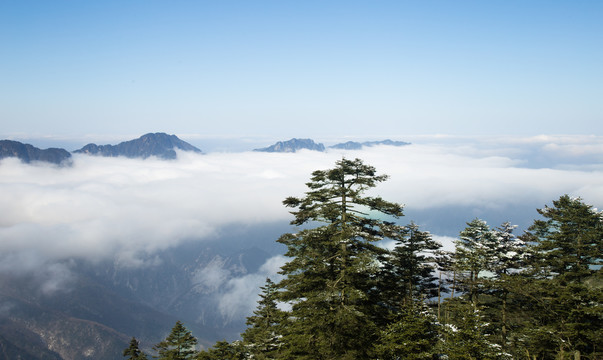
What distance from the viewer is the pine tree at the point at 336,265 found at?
19688mm

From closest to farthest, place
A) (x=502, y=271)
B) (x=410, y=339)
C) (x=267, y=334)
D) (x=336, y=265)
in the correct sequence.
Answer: (x=410, y=339) → (x=336, y=265) → (x=502, y=271) → (x=267, y=334)

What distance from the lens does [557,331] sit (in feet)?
89.4

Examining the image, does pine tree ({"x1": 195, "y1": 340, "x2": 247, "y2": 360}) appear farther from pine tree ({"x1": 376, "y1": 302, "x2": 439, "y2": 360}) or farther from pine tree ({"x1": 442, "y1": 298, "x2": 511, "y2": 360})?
pine tree ({"x1": 442, "y1": 298, "x2": 511, "y2": 360})

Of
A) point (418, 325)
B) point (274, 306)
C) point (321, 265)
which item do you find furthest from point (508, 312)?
point (274, 306)

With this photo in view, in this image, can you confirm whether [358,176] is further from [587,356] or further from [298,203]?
[587,356]

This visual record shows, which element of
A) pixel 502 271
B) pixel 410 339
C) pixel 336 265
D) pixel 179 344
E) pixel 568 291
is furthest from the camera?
pixel 179 344

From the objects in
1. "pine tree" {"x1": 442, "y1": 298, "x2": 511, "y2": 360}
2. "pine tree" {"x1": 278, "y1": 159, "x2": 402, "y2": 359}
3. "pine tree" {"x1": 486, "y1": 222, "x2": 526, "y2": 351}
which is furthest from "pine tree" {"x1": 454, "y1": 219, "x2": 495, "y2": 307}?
"pine tree" {"x1": 278, "y1": 159, "x2": 402, "y2": 359}

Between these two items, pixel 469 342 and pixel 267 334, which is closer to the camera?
pixel 469 342

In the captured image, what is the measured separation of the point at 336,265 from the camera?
21562 mm

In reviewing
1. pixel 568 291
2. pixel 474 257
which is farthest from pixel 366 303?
pixel 568 291

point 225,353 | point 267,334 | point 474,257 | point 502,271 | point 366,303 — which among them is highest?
point 366,303

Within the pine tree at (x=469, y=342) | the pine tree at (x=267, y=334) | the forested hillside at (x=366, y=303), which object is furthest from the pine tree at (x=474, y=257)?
the pine tree at (x=267, y=334)

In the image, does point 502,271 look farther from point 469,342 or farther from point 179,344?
point 179,344

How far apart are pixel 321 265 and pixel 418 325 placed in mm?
6614
